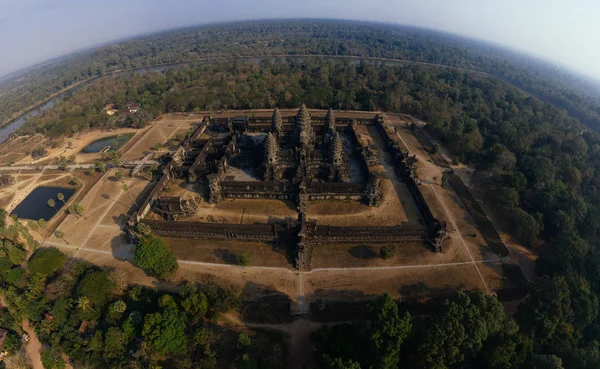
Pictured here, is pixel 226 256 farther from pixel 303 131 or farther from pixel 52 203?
pixel 52 203

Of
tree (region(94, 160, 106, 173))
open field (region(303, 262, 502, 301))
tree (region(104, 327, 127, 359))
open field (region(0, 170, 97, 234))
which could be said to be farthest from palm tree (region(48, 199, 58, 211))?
open field (region(303, 262, 502, 301))

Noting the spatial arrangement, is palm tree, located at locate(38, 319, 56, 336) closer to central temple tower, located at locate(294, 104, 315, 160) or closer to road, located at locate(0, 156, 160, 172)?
road, located at locate(0, 156, 160, 172)

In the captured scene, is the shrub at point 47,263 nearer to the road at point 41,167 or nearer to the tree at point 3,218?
the tree at point 3,218

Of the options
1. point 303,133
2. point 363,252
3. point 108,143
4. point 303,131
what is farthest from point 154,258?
point 108,143

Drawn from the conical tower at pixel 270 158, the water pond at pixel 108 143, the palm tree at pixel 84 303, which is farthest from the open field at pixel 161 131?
the palm tree at pixel 84 303

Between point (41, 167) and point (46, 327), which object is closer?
point (46, 327)

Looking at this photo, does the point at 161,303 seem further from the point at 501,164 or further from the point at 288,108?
the point at 288,108
